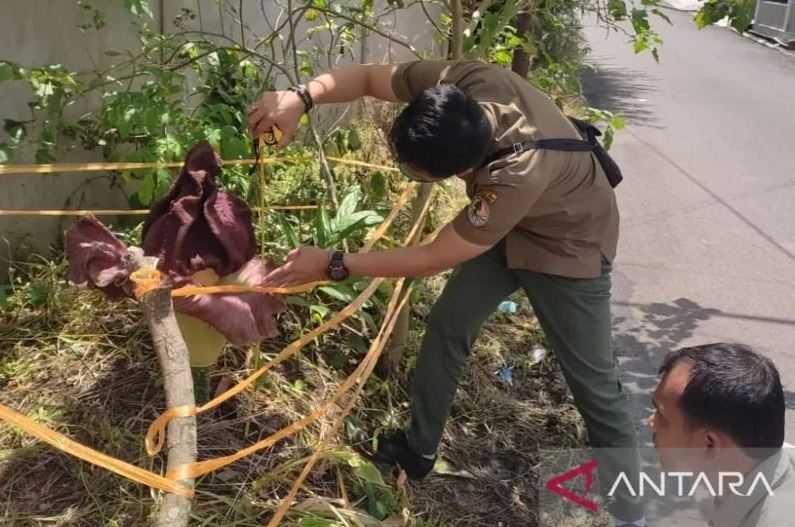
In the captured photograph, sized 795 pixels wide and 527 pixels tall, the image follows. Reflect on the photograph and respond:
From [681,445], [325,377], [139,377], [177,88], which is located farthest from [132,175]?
[681,445]

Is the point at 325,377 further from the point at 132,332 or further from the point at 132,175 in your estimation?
the point at 132,175

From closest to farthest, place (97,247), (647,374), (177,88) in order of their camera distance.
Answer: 1. (97,247)
2. (177,88)
3. (647,374)

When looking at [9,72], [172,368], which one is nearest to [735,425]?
[172,368]

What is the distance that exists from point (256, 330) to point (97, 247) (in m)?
0.54

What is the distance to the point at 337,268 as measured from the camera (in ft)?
7.95

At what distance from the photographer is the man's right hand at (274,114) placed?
8.70ft

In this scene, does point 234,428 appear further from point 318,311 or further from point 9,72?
point 9,72

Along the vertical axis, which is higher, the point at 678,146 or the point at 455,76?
the point at 455,76

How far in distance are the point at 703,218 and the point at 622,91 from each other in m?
6.70

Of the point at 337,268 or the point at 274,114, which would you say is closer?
the point at 337,268

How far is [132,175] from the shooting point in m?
3.51

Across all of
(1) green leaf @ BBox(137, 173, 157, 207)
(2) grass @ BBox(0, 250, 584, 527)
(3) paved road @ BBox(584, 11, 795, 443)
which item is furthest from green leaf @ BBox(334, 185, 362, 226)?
(3) paved road @ BBox(584, 11, 795, 443)

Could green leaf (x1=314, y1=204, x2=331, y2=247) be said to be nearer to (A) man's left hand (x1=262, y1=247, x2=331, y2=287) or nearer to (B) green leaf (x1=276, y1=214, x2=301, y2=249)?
(B) green leaf (x1=276, y1=214, x2=301, y2=249)

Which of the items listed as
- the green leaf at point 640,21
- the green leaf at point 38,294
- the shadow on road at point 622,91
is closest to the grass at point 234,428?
the green leaf at point 38,294
